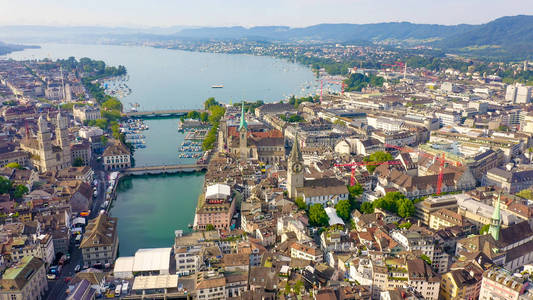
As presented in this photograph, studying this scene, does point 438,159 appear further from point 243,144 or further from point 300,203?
point 243,144

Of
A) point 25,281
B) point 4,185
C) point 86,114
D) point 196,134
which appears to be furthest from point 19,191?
point 86,114

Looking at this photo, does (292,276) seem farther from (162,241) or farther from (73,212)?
(73,212)

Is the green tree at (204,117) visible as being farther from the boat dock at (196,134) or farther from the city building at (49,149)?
the city building at (49,149)

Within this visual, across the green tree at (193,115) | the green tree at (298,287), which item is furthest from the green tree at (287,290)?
the green tree at (193,115)

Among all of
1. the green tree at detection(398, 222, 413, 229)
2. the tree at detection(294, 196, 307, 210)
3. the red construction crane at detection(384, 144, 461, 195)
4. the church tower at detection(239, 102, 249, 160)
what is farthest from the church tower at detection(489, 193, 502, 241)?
the church tower at detection(239, 102, 249, 160)

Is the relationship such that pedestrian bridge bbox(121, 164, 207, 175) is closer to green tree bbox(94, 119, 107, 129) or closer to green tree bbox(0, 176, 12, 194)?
green tree bbox(0, 176, 12, 194)

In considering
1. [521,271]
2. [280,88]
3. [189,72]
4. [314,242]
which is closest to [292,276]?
[314,242]
